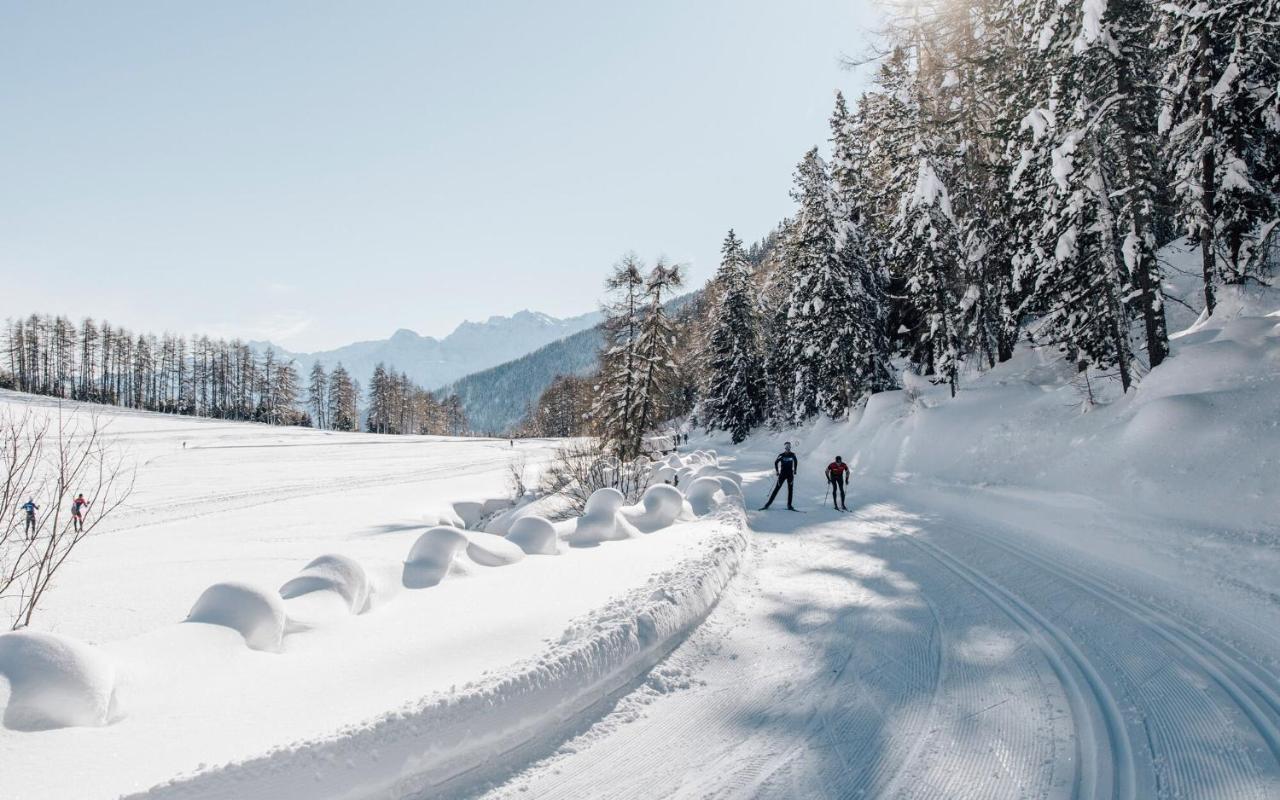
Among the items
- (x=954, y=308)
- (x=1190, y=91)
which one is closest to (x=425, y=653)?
(x=1190, y=91)

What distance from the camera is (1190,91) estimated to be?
13.2m

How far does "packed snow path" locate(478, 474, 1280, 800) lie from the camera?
3535 millimetres

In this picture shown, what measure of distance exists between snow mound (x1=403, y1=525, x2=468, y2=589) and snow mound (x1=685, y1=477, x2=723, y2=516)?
21.1 ft

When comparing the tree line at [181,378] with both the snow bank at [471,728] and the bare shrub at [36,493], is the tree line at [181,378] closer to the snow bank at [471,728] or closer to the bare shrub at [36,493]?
the bare shrub at [36,493]

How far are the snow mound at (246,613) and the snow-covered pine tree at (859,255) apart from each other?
26281 mm

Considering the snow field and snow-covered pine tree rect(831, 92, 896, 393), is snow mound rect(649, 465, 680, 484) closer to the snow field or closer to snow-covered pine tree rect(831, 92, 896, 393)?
the snow field

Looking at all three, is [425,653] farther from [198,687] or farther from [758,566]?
[758,566]

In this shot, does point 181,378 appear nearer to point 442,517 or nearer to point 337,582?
point 442,517

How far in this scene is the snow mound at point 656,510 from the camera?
10.8 m

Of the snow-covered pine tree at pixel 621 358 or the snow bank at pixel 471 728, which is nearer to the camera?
the snow bank at pixel 471 728

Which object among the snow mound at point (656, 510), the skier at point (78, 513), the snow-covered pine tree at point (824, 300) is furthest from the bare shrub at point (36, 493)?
the snow-covered pine tree at point (824, 300)

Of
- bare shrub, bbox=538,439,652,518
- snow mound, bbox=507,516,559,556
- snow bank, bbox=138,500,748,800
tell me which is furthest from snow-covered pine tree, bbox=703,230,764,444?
snow bank, bbox=138,500,748,800

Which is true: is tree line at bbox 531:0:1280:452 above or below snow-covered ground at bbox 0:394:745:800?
above

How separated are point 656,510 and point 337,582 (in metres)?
6.27
